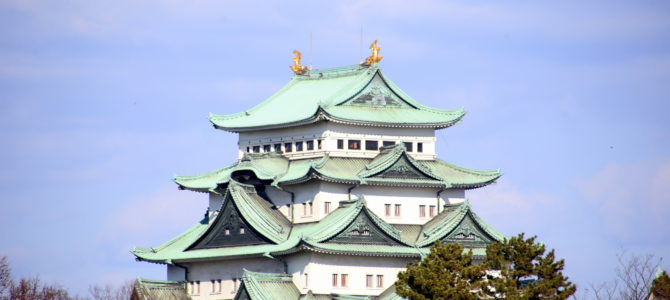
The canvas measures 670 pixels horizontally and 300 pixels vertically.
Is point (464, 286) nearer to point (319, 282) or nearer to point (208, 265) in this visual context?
point (319, 282)

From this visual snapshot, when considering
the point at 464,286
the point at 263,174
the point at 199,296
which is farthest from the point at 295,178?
the point at 464,286

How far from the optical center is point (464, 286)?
74625 mm

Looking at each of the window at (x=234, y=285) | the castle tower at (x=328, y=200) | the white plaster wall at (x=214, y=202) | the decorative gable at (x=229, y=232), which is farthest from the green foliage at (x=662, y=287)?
the white plaster wall at (x=214, y=202)

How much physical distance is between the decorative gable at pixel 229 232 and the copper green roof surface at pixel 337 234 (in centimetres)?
19

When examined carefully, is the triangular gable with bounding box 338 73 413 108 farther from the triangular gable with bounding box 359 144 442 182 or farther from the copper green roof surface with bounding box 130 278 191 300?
the copper green roof surface with bounding box 130 278 191 300

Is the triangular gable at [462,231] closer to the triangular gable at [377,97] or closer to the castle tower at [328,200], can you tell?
the castle tower at [328,200]

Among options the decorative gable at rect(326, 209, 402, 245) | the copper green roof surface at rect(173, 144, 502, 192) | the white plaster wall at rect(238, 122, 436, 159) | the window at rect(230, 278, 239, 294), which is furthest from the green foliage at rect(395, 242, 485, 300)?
the white plaster wall at rect(238, 122, 436, 159)

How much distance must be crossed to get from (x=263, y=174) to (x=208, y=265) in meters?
6.07

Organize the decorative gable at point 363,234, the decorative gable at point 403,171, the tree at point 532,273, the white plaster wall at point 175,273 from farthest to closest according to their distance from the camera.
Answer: the white plaster wall at point 175,273 → the decorative gable at point 403,171 → the decorative gable at point 363,234 → the tree at point 532,273

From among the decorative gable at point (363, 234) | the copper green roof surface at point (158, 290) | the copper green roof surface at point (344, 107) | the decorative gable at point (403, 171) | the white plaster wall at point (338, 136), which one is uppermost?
the copper green roof surface at point (344, 107)

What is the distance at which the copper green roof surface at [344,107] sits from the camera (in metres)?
95.9

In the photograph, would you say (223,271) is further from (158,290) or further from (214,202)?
(214,202)

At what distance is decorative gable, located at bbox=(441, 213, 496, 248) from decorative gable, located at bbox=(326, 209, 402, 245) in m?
3.66

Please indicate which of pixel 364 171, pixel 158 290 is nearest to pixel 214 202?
pixel 158 290
